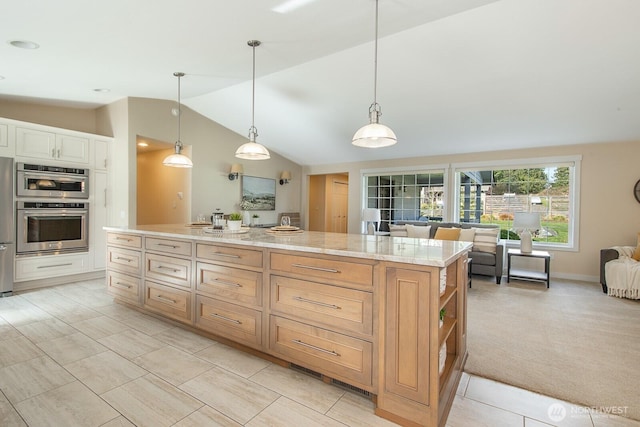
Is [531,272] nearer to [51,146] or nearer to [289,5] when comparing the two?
[289,5]

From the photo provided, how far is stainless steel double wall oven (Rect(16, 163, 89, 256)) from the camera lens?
3965mm

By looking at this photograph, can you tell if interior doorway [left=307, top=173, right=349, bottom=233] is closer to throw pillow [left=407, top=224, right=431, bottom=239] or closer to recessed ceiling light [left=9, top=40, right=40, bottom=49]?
throw pillow [left=407, top=224, right=431, bottom=239]

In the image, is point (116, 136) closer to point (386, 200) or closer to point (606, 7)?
point (386, 200)

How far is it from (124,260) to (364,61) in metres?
3.55

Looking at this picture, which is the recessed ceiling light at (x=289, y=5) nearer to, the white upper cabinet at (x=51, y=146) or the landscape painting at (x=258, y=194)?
the white upper cabinet at (x=51, y=146)

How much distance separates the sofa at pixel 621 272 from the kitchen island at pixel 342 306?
3.32 m

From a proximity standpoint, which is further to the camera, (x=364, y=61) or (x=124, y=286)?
(x=364, y=61)

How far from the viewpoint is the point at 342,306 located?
1824 mm

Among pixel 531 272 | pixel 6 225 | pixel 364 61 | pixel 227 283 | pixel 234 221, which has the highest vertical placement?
pixel 364 61

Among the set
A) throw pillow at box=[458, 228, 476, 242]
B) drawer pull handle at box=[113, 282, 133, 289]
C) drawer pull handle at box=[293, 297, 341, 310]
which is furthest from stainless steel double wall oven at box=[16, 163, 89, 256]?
throw pillow at box=[458, 228, 476, 242]

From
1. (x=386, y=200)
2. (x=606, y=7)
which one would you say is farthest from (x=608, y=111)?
(x=386, y=200)

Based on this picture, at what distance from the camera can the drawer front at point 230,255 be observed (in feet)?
7.27

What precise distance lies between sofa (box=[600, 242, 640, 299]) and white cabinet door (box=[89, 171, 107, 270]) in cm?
717

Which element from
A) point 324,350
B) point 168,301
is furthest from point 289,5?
point 168,301
